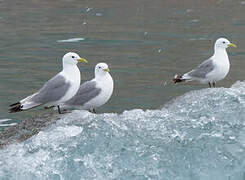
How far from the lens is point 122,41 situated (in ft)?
63.0

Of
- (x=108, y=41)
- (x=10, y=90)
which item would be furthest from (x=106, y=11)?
(x=10, y=90)

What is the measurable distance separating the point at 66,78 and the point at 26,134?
133 centimetres

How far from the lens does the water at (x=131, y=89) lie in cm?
717

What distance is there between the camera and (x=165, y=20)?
21.7m

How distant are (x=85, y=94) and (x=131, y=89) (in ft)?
19.1

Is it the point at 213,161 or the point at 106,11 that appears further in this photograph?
the point at 106,11

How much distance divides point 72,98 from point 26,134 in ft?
5.19

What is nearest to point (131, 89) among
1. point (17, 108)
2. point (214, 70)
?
point (214, 70)

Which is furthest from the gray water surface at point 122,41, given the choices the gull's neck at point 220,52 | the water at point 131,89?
the gull's neck at point 220,52

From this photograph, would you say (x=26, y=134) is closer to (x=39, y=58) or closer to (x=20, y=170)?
(x=20, y=170)

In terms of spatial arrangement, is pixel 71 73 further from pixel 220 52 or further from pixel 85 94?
pixel 220 52

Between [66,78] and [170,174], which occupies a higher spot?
[66,78]

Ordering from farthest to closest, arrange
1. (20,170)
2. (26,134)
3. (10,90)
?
(10,90)
(26,134)
(20,170)

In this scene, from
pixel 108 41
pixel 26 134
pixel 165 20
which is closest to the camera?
pixel 26 134
